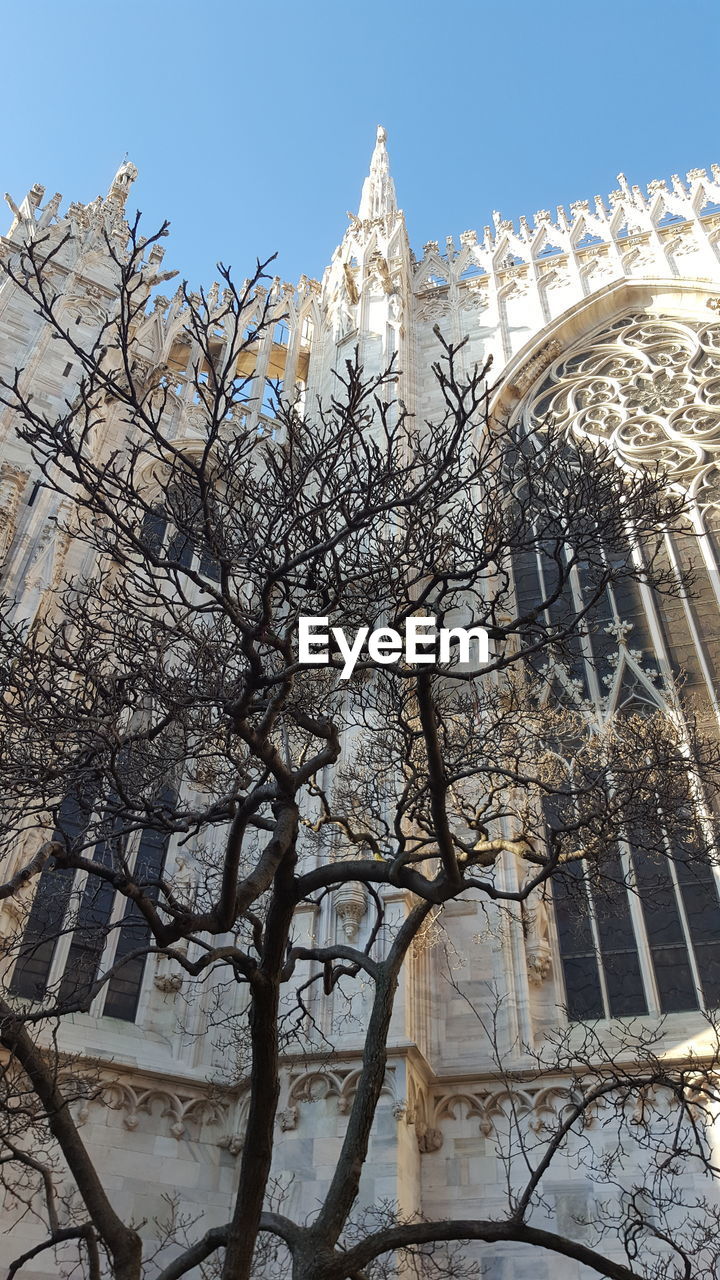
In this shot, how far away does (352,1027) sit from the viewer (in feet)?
33.9

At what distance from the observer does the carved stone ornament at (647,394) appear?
1739 cm

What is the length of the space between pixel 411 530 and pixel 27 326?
12807 millimetres

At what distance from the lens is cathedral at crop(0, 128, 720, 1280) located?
33.1 feet

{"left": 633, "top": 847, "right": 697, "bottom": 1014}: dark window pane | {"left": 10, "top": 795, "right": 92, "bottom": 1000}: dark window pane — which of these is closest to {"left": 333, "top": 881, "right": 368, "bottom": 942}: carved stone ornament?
{"left": 10, "top": 795, "right": 92, "bottom": 1000}: dark window pane

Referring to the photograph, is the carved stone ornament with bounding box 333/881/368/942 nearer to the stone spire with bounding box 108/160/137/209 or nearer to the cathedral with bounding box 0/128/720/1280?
the cathedral with bounding box 0/128/720/1280

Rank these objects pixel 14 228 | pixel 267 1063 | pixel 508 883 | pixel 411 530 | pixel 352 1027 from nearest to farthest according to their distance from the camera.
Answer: pixel 267 1063 < pixel 411 530 < pixel 352 1027 < pixel 508 883 < pixel 14 228

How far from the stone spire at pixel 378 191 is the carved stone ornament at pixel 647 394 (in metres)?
6.48

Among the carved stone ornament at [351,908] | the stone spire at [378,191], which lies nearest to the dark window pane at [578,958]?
the carved stone ornament at [351,908]

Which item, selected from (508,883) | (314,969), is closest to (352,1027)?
(314,969)

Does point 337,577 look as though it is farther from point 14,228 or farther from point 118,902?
point 14,228

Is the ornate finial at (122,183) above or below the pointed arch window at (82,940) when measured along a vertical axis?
above

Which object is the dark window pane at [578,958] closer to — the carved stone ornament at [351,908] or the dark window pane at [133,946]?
the carved stone ornament at [351,908]

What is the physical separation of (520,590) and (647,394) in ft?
17.8

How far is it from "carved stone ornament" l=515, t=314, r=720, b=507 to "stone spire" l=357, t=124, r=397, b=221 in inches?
255
